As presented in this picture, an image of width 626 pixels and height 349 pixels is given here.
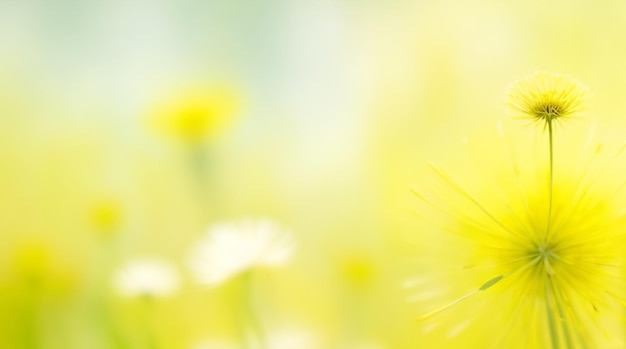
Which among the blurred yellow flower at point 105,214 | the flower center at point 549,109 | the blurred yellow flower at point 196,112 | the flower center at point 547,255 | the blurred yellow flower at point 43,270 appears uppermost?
the blurred yellow flower at point 196,112

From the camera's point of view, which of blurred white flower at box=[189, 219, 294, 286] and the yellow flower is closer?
the yellow flower

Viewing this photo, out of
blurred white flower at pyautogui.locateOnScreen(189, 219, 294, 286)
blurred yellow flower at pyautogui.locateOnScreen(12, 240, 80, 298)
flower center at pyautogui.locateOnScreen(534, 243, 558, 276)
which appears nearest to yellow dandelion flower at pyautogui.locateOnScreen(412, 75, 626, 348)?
flower center at pyautogui.locateOnScreen(534, 243, 558, 276)

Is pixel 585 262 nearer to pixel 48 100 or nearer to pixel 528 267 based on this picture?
pixel 528 267

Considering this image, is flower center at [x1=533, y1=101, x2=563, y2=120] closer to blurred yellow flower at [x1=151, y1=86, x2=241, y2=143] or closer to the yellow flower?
the yellow flower

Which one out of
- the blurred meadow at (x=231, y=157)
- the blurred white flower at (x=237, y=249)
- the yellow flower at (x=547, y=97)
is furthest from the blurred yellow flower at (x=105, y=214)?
the yellow flower at (x=547, y=97)

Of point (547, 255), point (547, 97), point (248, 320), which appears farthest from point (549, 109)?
point (248, 320)

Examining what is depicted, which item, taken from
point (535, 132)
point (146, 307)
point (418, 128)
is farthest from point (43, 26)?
point (535, 132)

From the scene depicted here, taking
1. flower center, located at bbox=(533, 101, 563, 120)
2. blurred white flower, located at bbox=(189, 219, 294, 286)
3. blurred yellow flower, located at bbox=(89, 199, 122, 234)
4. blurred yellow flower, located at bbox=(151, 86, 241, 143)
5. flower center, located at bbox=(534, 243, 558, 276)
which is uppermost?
blurred yellow flower, located at bbox=(151, 86, 241, 143)

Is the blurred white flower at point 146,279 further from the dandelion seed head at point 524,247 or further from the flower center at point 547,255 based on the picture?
the flower center at point 547,255
